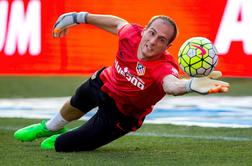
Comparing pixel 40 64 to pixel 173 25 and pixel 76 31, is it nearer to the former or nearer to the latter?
pixel 76 31

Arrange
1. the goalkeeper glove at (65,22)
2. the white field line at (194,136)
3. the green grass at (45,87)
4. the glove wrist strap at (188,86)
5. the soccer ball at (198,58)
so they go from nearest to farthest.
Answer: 1. the glove wrist strap at (188,86)
2. the soccer ball at (198,58)
3. the goalkeeper glove at (65,22)
4. the white field line at (194,136)
5. the green grass at (45,87)

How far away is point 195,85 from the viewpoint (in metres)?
7.27

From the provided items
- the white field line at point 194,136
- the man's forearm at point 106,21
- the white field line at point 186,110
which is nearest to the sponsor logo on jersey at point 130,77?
the man's forearm at point 106,21

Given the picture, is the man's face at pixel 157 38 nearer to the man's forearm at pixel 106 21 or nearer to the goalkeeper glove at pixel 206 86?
the man's forearm at pixel 106 21

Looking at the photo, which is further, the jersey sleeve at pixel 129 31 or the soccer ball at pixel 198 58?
the jersey sleeve at pixel 129 31

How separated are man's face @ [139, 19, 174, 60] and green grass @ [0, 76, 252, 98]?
28.3 ft

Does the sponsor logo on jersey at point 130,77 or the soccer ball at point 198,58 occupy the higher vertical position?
the soccer ball at point 198,58

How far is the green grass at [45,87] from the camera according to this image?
56.7 ft

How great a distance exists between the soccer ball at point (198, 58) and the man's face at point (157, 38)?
22 centimetres

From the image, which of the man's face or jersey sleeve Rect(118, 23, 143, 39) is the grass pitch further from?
jersey sleeve Rect(118, 23, 143, 39)

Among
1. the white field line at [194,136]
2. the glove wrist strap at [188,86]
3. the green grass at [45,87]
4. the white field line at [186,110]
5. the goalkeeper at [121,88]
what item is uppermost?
the glove wrist strap at [188,86]

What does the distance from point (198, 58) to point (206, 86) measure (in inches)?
41.4

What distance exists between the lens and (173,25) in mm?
8336

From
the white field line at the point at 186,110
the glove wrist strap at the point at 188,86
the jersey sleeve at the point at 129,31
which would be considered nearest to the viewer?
the glove wrist strap at the point at 188,86
